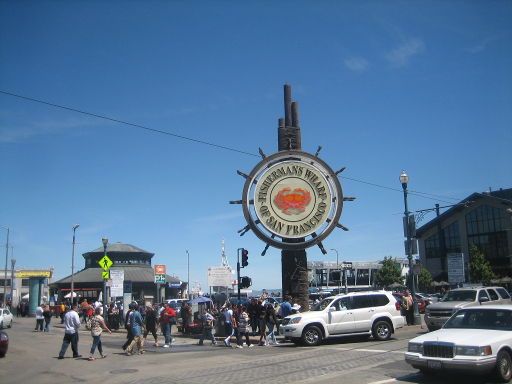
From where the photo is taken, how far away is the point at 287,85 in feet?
90.3

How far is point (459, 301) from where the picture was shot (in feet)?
68.0

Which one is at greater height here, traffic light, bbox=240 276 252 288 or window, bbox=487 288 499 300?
traffic light, bbox=240 276 252 288

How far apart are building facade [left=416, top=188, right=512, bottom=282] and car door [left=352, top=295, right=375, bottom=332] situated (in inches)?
1881

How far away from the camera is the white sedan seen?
959 centimetres

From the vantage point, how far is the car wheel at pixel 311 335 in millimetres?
18344

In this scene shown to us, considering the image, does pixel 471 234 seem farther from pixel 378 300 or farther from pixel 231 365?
pixel 231 365

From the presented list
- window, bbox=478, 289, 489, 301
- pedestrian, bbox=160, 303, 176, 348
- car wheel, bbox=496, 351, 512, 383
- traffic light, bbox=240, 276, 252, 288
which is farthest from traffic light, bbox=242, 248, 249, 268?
car wheel, bbox=496, 351, 512, 383

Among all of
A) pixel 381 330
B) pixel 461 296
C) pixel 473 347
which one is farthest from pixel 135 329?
pixel 461 296

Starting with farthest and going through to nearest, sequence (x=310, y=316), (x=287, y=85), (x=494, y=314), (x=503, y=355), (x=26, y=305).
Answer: (x=26, y=305) → (x=287, y=85) → (x=310, y=316) → (x=494, y=314) → (x=503, y=355)

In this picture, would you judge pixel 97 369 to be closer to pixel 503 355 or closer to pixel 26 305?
pixel 503 355

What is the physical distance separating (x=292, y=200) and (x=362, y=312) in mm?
7283

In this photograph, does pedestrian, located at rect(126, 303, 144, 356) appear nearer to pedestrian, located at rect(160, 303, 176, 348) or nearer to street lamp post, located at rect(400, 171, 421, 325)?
pedestrian, located at rect(160, 303, 176, 348)

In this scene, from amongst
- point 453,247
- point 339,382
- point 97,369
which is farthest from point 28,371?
point 453,247

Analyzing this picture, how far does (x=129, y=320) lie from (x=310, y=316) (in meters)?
6.48
